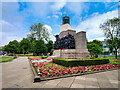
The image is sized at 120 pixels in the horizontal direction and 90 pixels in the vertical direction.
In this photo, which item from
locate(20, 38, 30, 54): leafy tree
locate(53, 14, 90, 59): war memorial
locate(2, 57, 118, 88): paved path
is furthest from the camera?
locate(20, 38, 30, 54): leafy tree

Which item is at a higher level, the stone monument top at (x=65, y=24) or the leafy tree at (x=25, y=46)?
the stone monument top at (x=65, y=24)

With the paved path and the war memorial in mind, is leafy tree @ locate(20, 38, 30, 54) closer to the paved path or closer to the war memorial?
the war memorial

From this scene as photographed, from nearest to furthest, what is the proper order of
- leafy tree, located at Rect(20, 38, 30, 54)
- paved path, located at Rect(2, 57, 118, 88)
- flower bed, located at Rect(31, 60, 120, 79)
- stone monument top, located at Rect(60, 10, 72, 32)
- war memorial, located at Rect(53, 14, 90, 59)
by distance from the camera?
1. paved path, located at Rect(2, 57, 118, 88)
2. flower bed, located at Rect(31, 60, 120, 79)
3. war memorial, located at Rect(53, 14, 90, 59)
4. stone monument top, located at Rect(60, 10, 72, 32)
5. leafy tree, located at Rect(20, 38, 30, 54)

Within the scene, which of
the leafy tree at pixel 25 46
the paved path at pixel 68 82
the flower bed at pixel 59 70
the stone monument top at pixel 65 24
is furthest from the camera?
the leafy tree at pixel 25 46

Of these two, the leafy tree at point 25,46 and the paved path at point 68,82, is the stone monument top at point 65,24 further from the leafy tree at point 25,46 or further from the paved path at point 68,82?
the leafy tree at point 25,46

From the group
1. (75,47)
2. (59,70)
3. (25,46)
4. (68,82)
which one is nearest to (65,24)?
(75,47)

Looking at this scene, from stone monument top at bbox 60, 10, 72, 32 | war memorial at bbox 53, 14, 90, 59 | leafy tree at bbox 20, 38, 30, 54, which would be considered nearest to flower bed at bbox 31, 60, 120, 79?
war memorial at bbox 53, 14, 90, 59

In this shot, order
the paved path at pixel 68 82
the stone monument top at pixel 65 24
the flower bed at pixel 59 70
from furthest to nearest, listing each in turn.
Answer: the stone monument top at pixel 65 24 < the flower bed at pixel 59 70 < the paved path at pixel 68 82

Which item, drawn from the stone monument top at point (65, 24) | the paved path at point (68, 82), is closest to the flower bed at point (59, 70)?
the paved path at point (68, 82)

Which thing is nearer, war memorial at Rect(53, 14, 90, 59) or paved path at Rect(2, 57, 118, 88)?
paved path at Rect(2, 57, 118, 88)

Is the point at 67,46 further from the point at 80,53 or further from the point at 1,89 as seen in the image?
the point at 1,89

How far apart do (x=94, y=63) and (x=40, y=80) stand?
9415 millimetres

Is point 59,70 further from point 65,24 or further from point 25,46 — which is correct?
point 25,46

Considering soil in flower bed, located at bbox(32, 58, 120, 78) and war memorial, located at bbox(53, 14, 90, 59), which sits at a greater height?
war memorial, located at bbox(53, 14, 90, 59)
